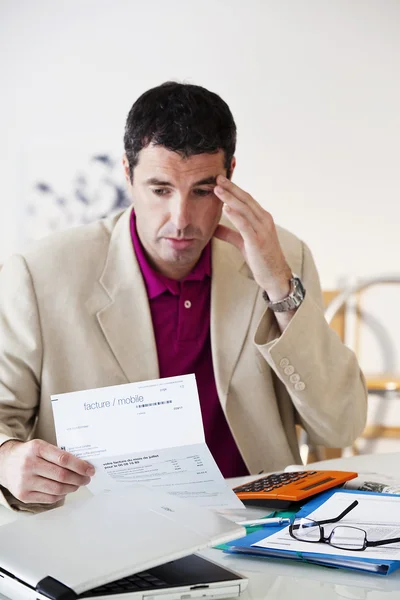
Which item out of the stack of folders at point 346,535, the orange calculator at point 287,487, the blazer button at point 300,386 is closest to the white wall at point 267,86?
the blazer button at point 300,386

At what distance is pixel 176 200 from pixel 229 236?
7.4 inches

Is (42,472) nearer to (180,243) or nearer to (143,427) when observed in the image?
(143,427)

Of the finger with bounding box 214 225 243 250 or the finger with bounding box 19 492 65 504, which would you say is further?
the finger with bounding box 214 225 243 250

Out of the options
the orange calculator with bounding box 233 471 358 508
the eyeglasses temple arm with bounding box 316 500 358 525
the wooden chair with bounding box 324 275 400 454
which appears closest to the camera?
the eyeglasses temple arm with bounding box 316 500 358 525

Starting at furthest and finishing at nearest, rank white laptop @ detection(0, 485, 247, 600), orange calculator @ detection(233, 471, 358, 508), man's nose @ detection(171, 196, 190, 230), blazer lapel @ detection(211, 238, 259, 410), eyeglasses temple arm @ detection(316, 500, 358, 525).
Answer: blazer lapel @ detection(211, 238, 259, 410) < man's nose @ detection(171, 196, 190, 230) < orange calculator @ detection(233, 471, 358, 508) < eyeglasses temple arm @ detection(316, 500, 358, 525) < white laptop @ detection(0, 485, 247, 600)

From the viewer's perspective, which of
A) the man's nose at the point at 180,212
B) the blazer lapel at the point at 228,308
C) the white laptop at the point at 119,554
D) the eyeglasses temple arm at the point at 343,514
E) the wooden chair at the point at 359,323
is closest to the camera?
the white laptop at the point at 119,554

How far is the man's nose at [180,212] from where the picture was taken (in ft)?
A: 4.99

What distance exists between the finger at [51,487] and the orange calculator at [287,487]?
26cm

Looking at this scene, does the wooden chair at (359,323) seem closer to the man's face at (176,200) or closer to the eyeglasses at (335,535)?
the man's face at (176,200)

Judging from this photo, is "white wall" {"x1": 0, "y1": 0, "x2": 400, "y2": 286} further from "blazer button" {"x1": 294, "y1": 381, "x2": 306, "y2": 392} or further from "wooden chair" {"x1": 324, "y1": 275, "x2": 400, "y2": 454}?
"blazer button" {"x1": 294, "y1": 381, "x2": 306, "y2": 392}

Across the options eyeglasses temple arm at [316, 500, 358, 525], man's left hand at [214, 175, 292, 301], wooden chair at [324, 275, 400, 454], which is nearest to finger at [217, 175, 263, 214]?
man's left hand at [214, 175, 292, 301]

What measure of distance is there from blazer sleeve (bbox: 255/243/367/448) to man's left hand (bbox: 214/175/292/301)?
0.07m

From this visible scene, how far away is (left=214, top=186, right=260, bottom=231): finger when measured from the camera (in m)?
1.52

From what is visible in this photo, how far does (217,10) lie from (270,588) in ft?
10.3
